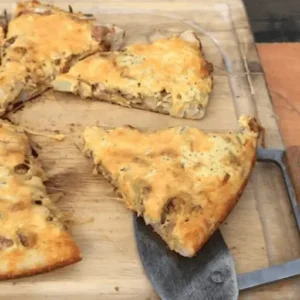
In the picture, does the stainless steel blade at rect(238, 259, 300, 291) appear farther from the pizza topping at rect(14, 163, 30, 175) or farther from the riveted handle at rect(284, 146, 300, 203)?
the pizza topping at rect(14, 163, 30, 175)

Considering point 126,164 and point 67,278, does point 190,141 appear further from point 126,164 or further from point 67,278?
point 67,278

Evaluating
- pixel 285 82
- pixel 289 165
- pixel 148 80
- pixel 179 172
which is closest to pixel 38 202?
pixel 179 172

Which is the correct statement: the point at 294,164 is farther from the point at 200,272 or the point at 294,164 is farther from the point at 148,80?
the point at 148,80

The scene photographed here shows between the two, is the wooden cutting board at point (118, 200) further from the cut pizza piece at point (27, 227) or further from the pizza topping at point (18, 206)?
the pizza topping at point (18, 206)

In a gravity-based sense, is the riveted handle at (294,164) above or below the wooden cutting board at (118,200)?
above

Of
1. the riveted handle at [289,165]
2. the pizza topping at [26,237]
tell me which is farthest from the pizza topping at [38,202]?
the riveted handle at [289,165]
